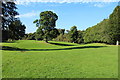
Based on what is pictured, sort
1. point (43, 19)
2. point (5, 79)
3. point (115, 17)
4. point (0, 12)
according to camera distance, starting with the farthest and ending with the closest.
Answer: point (43, 19)
point (115, 17)
point (0, 12)
point (5, 79)

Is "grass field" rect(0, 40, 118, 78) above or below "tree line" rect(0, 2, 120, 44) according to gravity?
below

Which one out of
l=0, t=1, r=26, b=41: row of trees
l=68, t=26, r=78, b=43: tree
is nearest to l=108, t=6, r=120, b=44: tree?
l=0, t=1, r=26, b=41: row of trees

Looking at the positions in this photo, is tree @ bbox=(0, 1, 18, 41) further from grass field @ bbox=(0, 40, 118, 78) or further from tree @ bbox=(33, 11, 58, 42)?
tree @ bbox=(33, 11, 58, 42)

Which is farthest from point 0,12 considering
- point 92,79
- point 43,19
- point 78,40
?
point 78,40

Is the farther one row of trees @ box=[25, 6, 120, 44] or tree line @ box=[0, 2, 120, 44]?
row of trees @ box=[25, 6, 120, 44]

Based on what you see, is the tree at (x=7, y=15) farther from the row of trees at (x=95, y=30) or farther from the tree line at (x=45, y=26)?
the row of trees at (x=95, y=30)

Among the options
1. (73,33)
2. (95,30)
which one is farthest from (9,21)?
(73,33)

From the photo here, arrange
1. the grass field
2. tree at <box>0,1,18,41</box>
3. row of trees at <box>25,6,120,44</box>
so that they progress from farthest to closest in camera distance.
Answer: row of trees at <box>25,6,120,44</box>, tree at <box>0,1,18,41</box>, the grass field

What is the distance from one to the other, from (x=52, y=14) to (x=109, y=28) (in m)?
19.3

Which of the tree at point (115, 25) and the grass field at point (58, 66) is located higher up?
the tree at point (115, 25)

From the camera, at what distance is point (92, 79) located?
7207mm

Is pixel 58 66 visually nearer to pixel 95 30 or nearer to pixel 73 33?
pixel 95 30

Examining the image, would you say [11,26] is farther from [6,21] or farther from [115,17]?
[115,17]

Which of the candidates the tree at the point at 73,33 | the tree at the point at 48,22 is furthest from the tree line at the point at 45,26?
the tree at the point at 73,33
